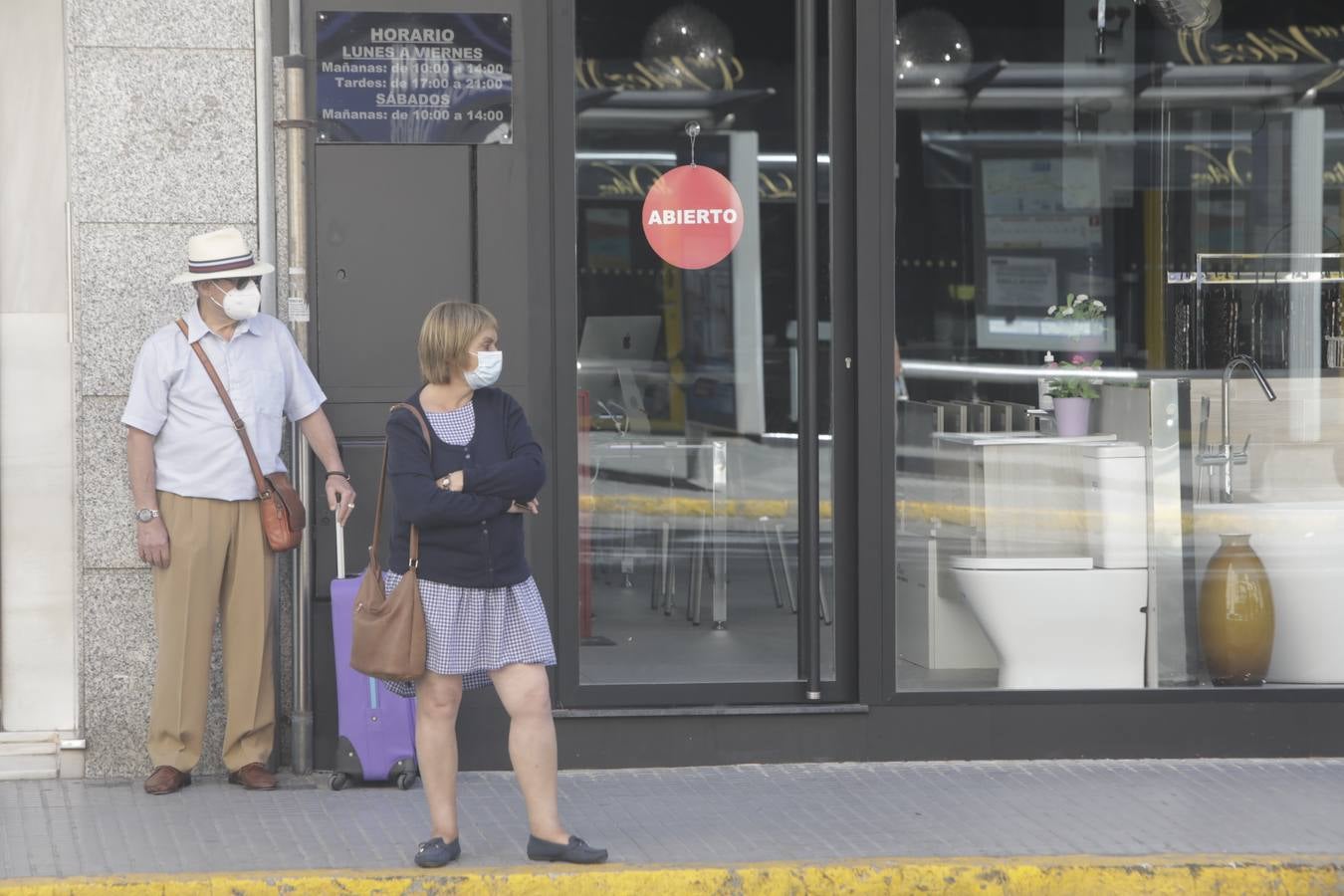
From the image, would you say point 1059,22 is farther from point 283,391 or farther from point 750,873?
point 750,873

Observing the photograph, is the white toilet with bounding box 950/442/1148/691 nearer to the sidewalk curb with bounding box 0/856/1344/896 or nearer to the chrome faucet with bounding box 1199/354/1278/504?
the chrome faucet with bounding box 1199/354/1278/504

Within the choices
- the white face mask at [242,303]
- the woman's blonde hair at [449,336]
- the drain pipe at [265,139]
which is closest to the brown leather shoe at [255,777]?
the drain pipe at [265,139]

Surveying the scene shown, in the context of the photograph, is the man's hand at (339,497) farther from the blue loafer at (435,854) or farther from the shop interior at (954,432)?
the blue loafer at (435,854)

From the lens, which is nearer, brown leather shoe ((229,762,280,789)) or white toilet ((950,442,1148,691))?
brown leather shoe ((229,762,280,789))

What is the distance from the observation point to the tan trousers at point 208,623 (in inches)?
247

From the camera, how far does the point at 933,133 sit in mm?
10648

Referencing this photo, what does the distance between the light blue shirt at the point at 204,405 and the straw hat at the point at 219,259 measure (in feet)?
0.61

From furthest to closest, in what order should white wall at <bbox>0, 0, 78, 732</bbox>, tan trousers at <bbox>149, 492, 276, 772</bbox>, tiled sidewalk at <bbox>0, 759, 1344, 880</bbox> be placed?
white wall at <bbox>0, 0, 78, 732</bbox>
tan trousers at <bbox>149, 492, 276, 772</bbox>
tiled sidewalk at <bbox>0, 759, 1344, 880</bbox>

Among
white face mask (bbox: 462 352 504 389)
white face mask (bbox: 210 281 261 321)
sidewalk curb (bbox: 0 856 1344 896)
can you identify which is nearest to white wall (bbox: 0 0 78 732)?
white face mask (bbox: 210 281 261 321)

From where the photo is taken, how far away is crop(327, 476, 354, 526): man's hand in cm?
616

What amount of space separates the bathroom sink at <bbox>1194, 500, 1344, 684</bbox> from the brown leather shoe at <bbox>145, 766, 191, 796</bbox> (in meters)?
3.97

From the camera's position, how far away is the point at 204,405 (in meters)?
6.26

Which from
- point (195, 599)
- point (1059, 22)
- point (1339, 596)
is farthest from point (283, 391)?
point (1059, 22)

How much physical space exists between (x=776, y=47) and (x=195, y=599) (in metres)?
3.25
